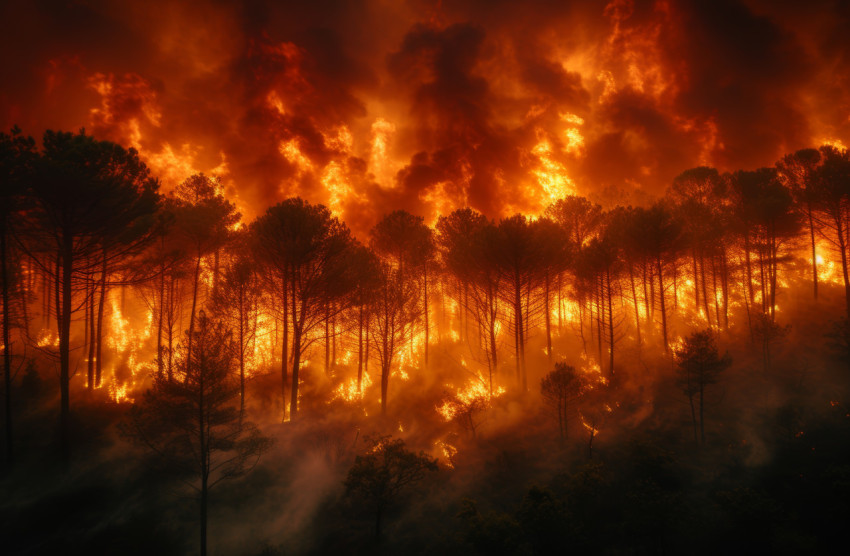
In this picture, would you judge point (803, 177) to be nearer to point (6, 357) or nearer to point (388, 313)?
point (388, 313)

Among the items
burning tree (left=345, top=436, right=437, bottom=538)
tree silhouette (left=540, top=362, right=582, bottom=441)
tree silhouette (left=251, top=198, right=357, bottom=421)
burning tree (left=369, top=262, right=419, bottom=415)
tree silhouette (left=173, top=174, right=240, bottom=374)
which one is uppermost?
tree silhouette (left=173, top=174, right=240, bottom=374)

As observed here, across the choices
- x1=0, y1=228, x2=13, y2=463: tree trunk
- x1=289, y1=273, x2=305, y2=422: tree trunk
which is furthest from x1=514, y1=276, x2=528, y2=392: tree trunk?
x1=0, y1=228, x2=13, y2=463: tree trunk

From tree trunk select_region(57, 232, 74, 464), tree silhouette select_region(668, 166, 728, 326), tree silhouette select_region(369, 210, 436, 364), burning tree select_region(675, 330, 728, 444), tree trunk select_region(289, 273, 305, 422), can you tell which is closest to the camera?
tree trunk select_region(57, 232, 74, 464)

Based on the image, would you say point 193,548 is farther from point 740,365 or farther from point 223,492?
point 740,365

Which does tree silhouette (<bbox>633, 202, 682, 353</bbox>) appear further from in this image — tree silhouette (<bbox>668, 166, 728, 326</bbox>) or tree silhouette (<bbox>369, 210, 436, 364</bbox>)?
tree silhouette (<bbox>369, 210, 436, 364</bbox>)

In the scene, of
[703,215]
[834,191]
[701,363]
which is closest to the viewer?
[701,363]

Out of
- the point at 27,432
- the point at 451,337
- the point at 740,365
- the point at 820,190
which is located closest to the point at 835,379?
the point at 740,365

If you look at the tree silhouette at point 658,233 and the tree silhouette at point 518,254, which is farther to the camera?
the tree silhouette at point 658,233

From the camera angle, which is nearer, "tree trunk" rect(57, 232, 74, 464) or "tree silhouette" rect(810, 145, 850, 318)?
"tree trunk" rect(57, 232, 74, 464)

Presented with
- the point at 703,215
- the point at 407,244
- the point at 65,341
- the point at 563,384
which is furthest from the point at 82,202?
the point at 703,215

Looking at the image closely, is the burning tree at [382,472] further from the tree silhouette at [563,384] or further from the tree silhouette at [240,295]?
the tree silhouette at [240,295]

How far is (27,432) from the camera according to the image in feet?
Result: 69.6

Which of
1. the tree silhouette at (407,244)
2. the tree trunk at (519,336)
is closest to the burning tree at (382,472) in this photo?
the tree trunk at (519,336)

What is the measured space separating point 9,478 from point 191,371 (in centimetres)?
1384
